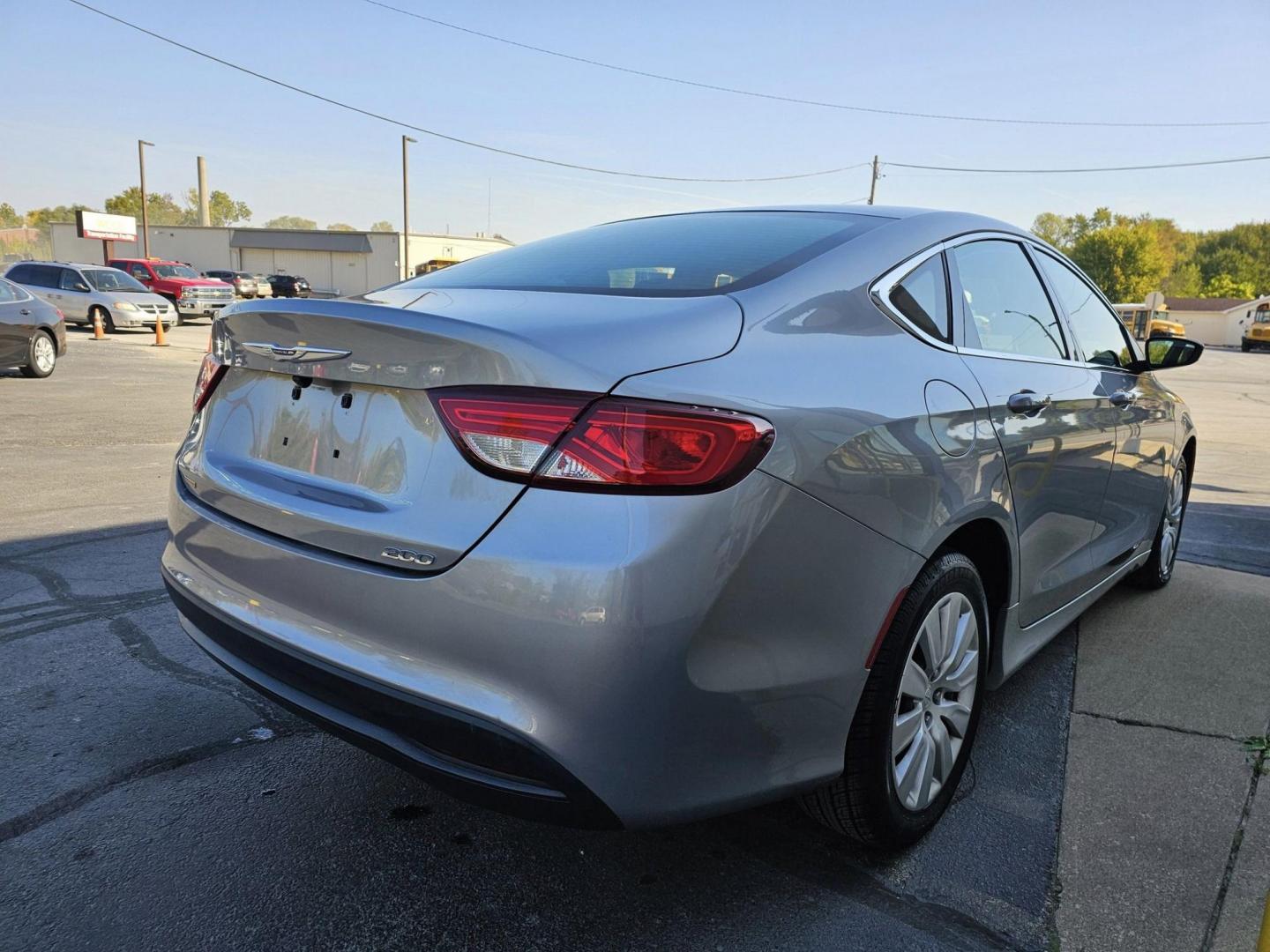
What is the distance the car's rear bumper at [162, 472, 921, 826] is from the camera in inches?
65.9

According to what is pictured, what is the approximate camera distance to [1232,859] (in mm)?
2473

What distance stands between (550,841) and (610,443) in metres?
1.30

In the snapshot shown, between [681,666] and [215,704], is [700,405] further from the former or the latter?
[215,704]

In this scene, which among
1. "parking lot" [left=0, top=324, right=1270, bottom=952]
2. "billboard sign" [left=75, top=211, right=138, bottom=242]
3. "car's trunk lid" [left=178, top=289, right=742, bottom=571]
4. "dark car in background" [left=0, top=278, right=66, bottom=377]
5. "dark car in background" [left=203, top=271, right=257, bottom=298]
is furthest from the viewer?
"billboard sign" [left=75, top=211, right=138, bottom=242]

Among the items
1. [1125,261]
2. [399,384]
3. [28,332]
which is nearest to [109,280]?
[28,332]

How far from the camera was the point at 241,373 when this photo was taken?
7.66 ft

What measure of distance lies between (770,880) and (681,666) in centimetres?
93

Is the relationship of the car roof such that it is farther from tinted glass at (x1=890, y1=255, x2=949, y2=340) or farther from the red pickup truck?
the red pickup truck

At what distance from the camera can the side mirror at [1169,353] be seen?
4039 millimetres

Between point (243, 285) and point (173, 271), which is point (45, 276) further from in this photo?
point (243, 285)

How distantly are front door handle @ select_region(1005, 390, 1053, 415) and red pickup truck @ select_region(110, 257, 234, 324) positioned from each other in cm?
2844

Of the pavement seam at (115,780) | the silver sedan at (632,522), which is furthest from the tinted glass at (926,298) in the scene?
the pavement seam at (115,780)

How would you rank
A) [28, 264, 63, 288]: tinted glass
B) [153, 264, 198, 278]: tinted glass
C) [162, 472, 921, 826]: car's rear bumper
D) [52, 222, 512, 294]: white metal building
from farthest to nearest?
[52, 222, 512, 294]: white metal building, [153, 264, 198, 278]: tinted glass, [28, 264, 63, 288]: tinted glass, [162, 472, 921, 826]: car's rear bumper

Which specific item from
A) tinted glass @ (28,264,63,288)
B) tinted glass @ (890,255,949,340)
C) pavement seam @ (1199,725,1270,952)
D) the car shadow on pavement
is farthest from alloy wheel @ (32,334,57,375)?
pavement seam @ (1199,725,1270,952)
